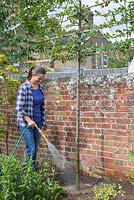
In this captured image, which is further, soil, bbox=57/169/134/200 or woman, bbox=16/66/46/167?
woman, bbox=16/66/46/167

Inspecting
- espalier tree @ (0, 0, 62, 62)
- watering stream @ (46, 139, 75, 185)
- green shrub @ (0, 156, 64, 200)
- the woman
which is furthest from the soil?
espalier tree @ (0, 0, 62, 62)

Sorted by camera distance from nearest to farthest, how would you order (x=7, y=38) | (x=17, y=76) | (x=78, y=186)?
1. (x=78, y=186)
2. (x=17, y=76)
3. (x=7, y=38)

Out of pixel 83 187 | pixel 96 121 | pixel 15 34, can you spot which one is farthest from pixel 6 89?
pixel 15 34

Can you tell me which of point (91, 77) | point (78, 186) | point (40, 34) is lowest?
point (78, 186)

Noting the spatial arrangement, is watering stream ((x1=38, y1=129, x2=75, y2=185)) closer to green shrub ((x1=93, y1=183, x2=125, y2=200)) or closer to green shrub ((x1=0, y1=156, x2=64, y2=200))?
green shrub ((x1=93, y1=183, x2=125, y2=200))

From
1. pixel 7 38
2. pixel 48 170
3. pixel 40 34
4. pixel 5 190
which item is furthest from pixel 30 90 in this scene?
pixel 7 38

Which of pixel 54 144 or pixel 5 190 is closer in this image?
pixel 5 190

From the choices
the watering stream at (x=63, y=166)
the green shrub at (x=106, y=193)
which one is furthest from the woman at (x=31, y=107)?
the green shrub at (x=106, y=193)

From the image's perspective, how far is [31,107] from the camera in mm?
5484

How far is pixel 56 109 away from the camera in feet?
20.8

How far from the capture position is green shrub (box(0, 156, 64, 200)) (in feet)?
14.0

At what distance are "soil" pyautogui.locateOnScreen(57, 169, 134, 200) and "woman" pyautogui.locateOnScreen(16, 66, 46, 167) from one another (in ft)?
2.03

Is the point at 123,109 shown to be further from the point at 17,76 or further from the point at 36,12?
the point at 17,76

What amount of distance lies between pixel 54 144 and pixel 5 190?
2218mm
